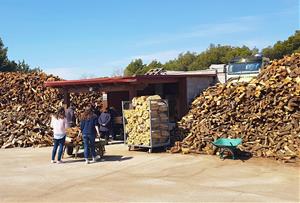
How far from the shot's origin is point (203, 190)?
930 cm

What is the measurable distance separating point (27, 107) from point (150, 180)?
1267 cm

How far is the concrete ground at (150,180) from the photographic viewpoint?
8.84 meters

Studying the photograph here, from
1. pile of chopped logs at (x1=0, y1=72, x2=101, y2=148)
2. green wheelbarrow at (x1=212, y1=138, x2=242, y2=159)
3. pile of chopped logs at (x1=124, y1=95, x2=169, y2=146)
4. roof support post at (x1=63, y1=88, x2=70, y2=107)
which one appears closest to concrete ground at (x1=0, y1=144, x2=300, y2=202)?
green wheelbarrow at (x1=212, y1=138, x2=242, y2=159)

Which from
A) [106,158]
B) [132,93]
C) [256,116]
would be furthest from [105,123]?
[256,116]

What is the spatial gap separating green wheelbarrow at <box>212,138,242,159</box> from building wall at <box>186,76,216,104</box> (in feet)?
15.7

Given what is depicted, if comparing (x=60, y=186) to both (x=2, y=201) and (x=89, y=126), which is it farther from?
(x=89, y=126)

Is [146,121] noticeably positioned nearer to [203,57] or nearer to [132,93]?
[132,93]

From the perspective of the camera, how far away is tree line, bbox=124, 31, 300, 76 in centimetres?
4559

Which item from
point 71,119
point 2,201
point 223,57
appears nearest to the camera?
point 2,201

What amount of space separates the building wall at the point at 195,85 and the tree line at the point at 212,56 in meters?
28.7

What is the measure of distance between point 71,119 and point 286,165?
8748 millimetres

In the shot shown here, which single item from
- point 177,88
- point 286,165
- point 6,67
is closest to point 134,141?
point 177,88

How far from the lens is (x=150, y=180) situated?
10500 mm

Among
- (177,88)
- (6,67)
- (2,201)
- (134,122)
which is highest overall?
(6,67)
